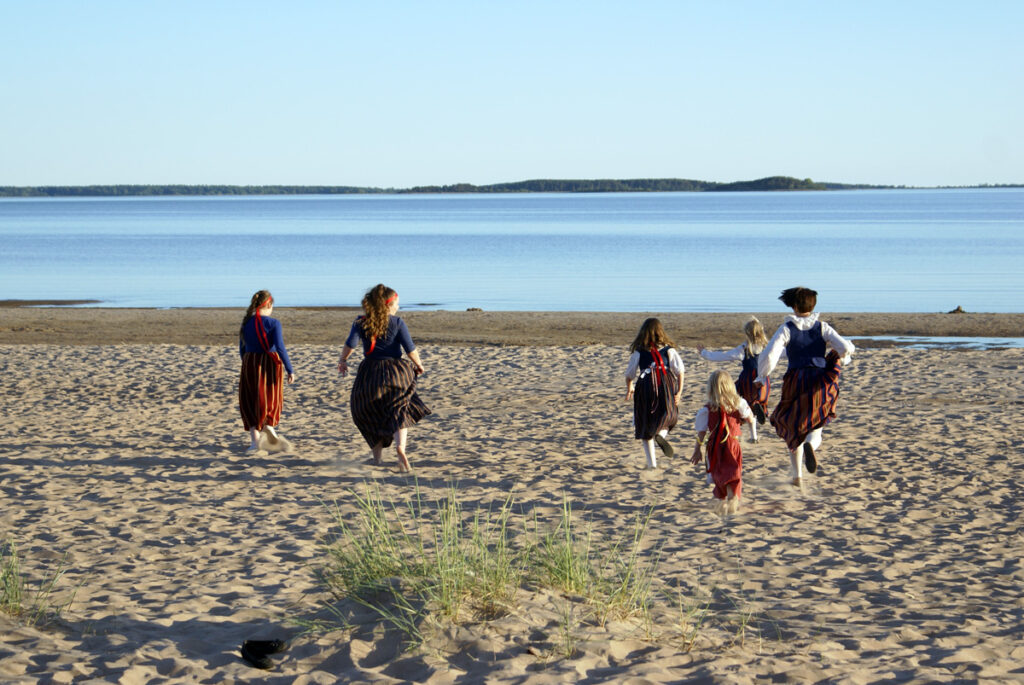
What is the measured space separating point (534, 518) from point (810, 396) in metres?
2.83

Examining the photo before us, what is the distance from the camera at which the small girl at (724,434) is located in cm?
819

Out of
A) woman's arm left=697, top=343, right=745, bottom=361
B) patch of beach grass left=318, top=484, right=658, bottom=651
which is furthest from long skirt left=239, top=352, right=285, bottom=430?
patch of beach grass left=318, top=484, right=658, bottom=651

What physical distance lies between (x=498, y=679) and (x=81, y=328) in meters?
23.1

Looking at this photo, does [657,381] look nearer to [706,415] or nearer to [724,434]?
[706,415]

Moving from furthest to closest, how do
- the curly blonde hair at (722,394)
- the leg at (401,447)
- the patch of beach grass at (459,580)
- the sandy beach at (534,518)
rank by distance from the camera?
1. the leg at (401,447)
2. the curly blonde hair at (722,394)
3. the patch of beach grass at (459,580)
4. the sandy beach at (534,518)

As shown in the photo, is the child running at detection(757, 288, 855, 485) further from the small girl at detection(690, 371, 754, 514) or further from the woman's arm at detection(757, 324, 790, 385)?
the small girl at detection(690, 371, 754, 514)

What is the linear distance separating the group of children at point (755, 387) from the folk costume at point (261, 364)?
337 centimetres

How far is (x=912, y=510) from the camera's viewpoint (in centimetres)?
837

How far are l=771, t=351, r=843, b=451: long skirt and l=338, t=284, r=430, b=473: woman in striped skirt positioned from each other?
10.1ft

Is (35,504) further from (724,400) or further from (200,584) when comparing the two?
(724,400)

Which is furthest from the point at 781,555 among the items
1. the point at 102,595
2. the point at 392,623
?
the point at 102,595

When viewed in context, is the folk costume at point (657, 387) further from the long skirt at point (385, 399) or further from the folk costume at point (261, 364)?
the folk costume at point (261, 364)

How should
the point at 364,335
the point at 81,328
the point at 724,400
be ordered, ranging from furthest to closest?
the point at 81,328 < the point at 364,335 < the point at 724,400

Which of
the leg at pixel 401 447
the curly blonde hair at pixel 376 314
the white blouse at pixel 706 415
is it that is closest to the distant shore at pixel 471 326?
the leg at pixel 401 447
